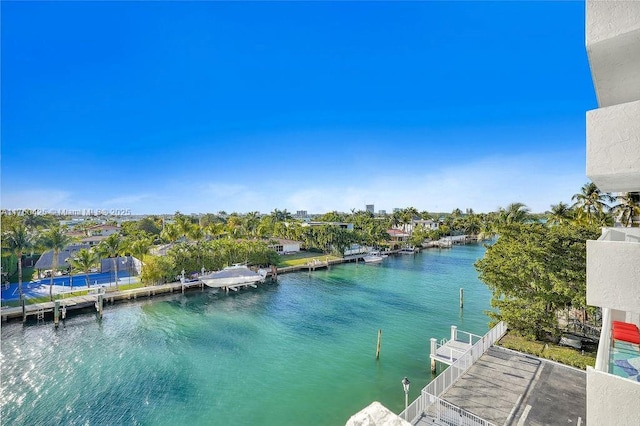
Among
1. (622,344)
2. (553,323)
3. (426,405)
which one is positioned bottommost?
(426,405)

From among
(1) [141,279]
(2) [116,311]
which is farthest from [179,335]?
(1) [141,279]

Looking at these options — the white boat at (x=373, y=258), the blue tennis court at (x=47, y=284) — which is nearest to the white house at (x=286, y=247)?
the white boat at (x=373, y=258)

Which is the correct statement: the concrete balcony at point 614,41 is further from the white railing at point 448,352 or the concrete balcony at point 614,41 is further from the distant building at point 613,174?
the white railing at point 448,352

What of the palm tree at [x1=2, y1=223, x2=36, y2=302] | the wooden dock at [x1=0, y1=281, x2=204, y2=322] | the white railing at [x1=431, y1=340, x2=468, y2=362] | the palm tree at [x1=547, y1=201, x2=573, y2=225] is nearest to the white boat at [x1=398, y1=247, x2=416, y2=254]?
the palm tree at [x1=547, y1=201, x2=573, y2=225]

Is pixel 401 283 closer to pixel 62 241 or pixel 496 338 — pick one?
pixel 496 338

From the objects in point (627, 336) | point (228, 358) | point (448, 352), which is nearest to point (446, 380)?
point (448, 352)

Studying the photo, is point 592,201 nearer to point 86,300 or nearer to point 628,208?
point 628,208
